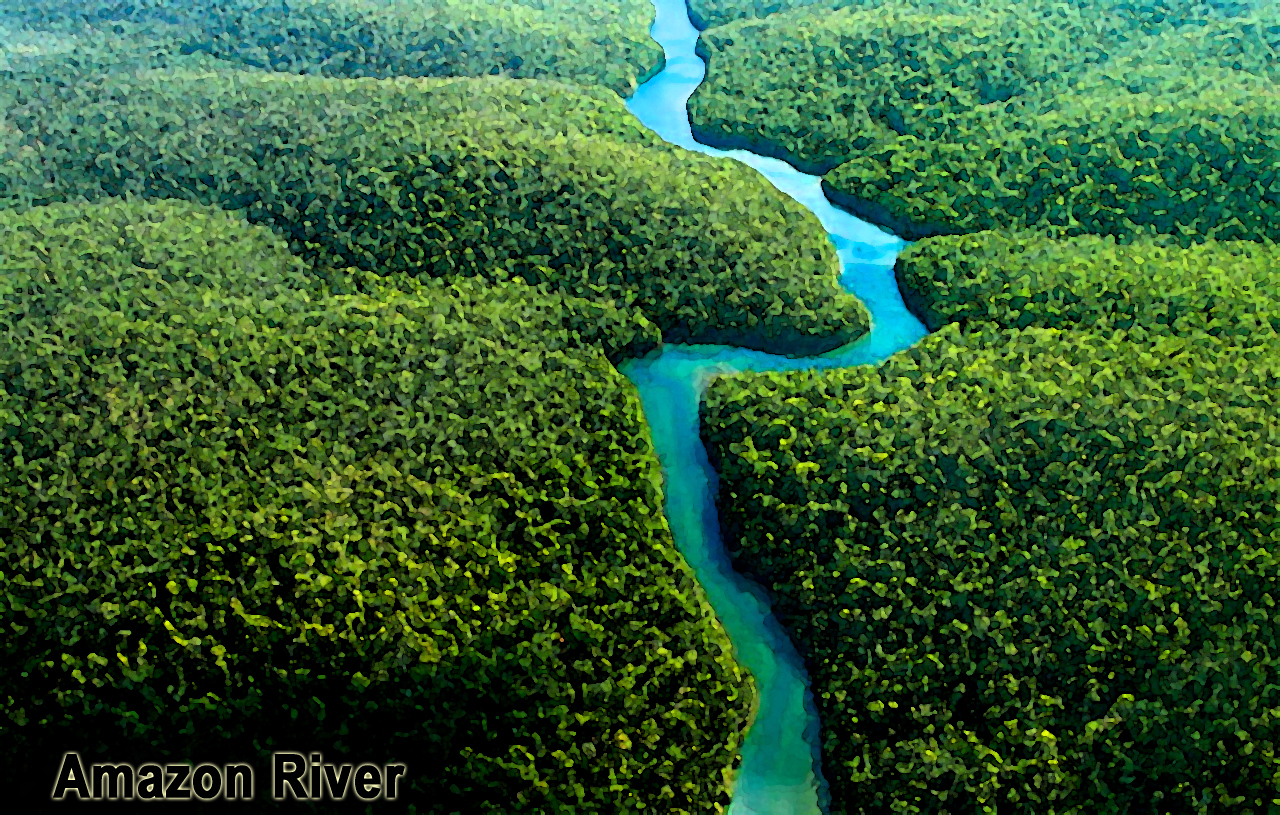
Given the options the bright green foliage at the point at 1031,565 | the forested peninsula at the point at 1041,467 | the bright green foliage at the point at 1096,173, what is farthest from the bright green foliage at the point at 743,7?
the bright green foliage at the point at 1031,565

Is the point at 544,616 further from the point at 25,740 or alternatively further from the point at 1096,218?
the point at 1096,218

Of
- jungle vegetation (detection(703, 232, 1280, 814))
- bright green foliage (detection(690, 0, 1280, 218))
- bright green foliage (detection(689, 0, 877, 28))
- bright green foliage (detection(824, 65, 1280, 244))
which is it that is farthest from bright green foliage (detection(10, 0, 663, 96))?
jungle vegetation (detection(703, 232, 1280, 814))

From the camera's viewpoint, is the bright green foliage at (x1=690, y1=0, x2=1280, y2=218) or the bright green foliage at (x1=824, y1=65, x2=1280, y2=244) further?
the bright green foliage at (x1=690, y1=0, x2=1280, y2=218)

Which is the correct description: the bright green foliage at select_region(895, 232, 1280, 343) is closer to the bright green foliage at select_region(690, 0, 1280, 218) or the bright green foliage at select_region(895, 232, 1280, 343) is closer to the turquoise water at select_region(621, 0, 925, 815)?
the turquoise water at select_region(621, 0, 925, 815)

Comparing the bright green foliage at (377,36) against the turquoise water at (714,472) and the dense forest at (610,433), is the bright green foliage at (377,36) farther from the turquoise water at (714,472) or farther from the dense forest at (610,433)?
the turquoise water at (714,472)

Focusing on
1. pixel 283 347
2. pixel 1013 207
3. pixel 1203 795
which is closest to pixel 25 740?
pixel 283 347

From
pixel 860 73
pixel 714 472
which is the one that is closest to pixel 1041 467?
pixel 714 472
